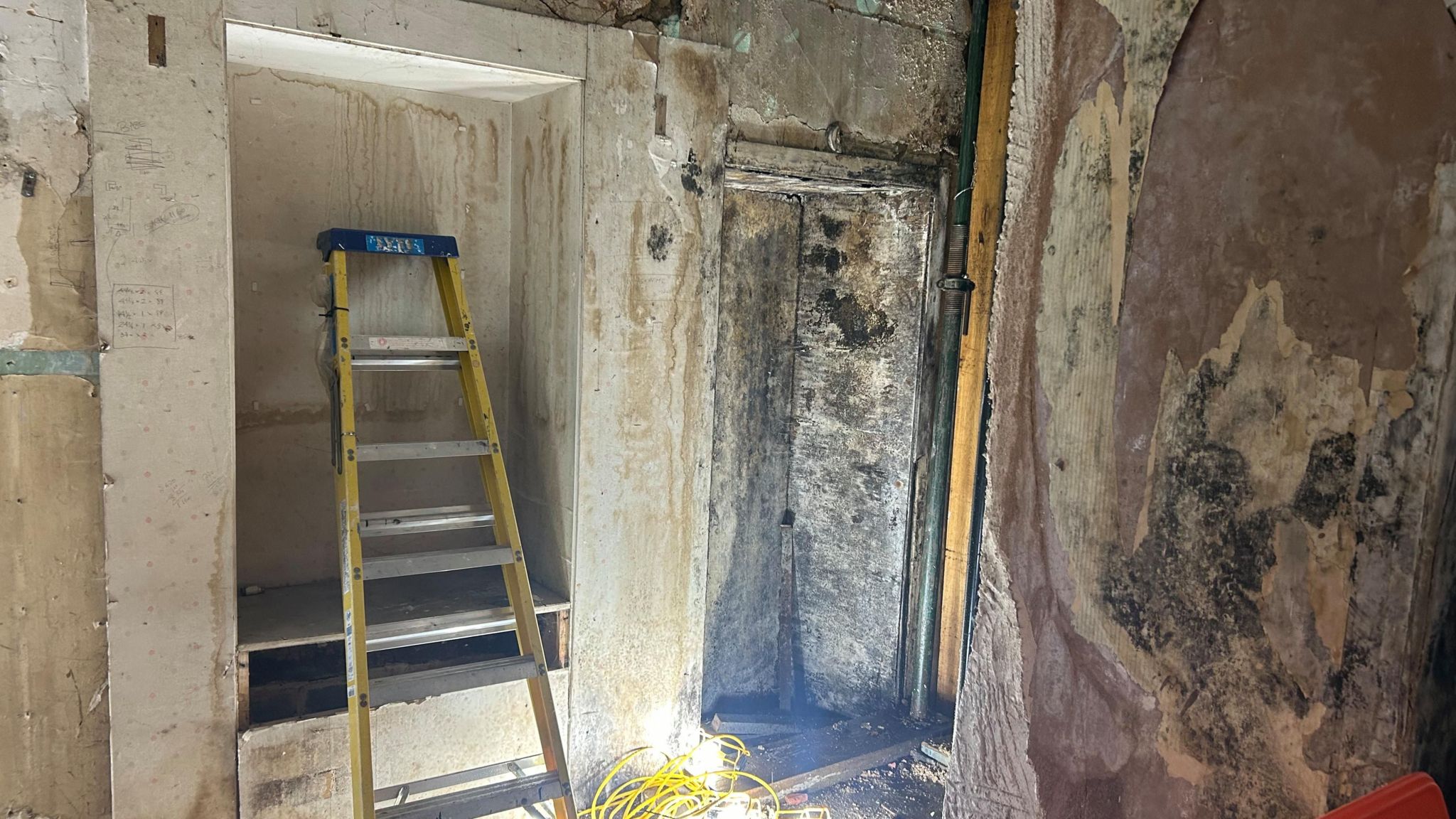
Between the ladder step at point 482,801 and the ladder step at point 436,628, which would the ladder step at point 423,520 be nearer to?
the ladder step at point 436,628

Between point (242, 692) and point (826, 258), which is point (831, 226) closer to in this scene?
point (826, 258)

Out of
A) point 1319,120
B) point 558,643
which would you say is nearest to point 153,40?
point 558,643

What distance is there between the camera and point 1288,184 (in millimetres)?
541

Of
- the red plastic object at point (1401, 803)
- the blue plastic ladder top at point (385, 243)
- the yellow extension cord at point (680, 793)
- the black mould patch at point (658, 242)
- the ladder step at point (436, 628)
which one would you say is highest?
the black mould patch at point (658, 242)

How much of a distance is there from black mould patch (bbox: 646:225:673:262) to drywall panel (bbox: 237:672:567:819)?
1.44 metres

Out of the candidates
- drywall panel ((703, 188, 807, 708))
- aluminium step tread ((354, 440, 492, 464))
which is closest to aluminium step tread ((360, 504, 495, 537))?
aluminium step tread ((354, 440, 492, 464))

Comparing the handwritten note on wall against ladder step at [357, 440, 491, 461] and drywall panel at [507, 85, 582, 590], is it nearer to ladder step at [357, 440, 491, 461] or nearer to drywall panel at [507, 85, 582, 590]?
ladder step at [357, 440, 491, 461]

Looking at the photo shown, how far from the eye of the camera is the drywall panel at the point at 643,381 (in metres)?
2.70

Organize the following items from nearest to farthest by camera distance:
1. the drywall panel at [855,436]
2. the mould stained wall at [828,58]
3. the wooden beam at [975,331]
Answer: the mould stained wall at [828,58], the wooden beam at [975,331], the drywall panel at [855,436]

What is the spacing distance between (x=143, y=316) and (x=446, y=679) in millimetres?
1229

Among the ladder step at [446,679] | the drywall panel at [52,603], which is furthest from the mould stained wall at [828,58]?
the ladder step at [446,679]

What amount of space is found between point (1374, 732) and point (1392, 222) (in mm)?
313

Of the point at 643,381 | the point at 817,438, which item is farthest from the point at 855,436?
the point at 643,381

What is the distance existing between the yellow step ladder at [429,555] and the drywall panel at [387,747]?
5.6 inches
